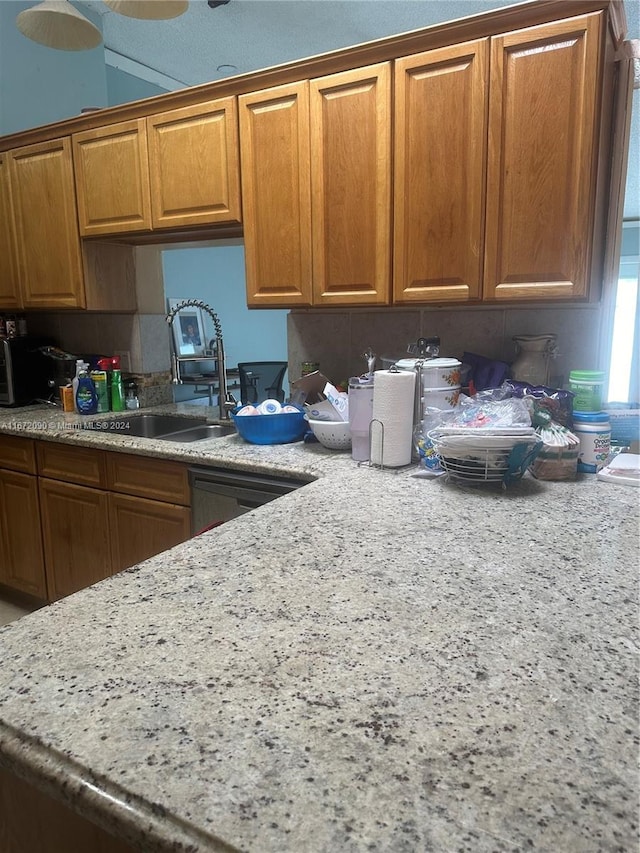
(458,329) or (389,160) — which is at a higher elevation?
(389,160)

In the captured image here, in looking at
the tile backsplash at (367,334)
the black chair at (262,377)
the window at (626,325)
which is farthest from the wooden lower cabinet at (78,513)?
the window at (626,325)

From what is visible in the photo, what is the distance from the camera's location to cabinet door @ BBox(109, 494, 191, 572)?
2.10 metres

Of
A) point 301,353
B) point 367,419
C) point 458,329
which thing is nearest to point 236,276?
point 301,353

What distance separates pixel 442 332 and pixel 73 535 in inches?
66.4

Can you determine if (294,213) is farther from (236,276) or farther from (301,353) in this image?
(236,276)

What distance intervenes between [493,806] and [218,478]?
4.98 feet

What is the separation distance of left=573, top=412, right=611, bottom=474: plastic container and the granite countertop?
18.2 inches

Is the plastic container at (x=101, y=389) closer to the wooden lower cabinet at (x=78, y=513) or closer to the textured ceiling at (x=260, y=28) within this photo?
the wooden lower cabinet at (x=78, y=513)

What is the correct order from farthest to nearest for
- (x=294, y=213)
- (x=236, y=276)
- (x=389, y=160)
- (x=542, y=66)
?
(x=236, y=276)
(x=294, y=213)
(x=389, y=160)
(x=542, y=66)

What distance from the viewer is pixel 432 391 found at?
173 centimetres

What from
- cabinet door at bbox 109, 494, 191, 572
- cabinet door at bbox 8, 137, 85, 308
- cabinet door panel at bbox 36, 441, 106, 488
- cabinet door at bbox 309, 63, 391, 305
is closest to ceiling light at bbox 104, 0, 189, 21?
cabinet door at bbox 309, 63, 391, 305

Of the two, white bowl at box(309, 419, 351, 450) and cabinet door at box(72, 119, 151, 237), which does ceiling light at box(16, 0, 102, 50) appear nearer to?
cabinet door at box(72, 119, 151, 237)

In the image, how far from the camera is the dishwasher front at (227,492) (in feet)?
5.99

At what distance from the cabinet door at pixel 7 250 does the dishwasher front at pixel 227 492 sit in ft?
5.25
